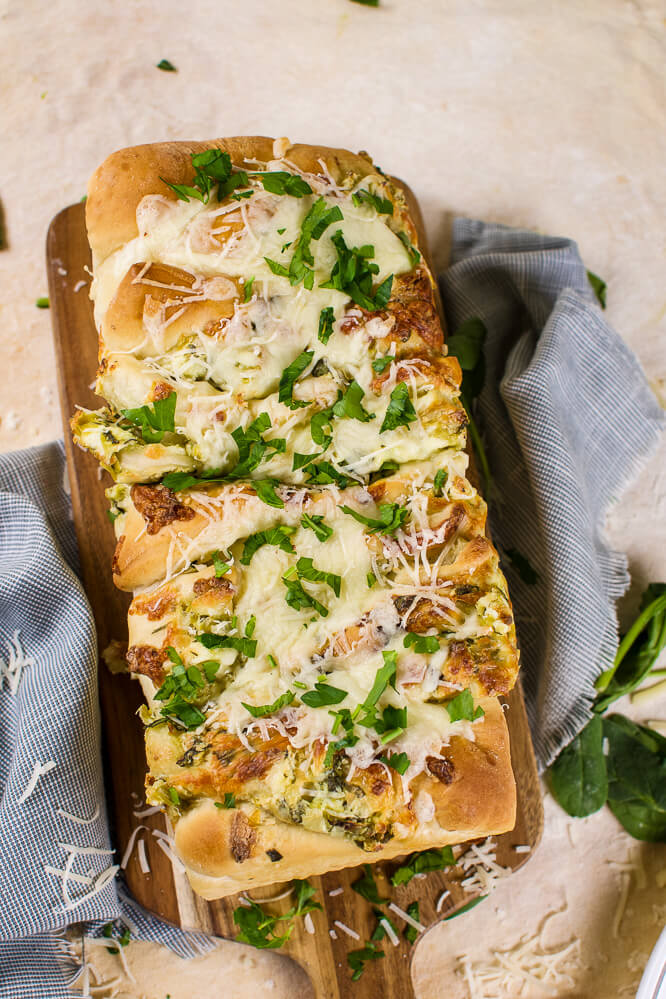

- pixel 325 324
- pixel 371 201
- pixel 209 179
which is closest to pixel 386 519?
pixel 325 324

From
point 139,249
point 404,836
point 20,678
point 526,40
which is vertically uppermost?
point 526,40

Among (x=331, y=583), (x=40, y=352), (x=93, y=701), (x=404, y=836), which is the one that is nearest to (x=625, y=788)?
(x=404, y=836)

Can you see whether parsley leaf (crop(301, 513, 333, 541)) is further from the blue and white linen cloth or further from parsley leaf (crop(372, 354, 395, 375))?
the blue and white linen cloth

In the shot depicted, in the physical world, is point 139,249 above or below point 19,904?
above

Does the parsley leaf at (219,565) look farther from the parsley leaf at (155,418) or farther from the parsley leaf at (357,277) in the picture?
the parsley leaf at (357,277)

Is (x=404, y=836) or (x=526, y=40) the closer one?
(x=404, y=836)

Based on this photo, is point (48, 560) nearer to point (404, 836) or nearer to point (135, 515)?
point (135, 515)

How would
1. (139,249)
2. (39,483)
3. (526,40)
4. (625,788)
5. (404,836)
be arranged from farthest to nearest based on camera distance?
(526,40), (625,788), (39,483), (139,249), (404,836)
